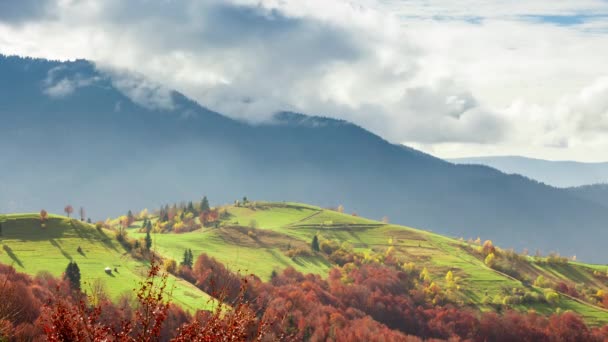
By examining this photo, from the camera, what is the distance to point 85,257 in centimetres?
17062

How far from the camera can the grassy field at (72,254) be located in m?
150

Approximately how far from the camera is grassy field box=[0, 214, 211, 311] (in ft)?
493

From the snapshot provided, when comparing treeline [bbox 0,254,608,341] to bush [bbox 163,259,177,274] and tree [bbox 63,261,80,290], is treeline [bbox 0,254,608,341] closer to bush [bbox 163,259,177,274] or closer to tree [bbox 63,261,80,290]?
bush [bbox 163,259,177,274]

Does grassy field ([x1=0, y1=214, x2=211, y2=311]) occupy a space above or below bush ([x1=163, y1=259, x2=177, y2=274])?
above

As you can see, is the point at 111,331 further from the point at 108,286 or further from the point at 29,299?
the point at 108,286

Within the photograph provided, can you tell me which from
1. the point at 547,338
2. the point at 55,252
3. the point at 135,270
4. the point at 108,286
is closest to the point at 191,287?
the point at 135,270

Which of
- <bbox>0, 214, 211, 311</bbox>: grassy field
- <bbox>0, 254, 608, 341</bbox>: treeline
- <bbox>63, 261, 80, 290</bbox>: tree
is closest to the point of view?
<bbox>0, 254, 608, 341</bbox>: treeline

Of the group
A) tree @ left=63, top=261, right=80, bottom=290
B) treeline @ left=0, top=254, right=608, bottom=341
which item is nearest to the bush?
treeline @ left=0, top=254, right=608, bottom=341

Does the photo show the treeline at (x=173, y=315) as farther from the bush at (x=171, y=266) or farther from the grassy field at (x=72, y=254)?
the grassy field at (x=72, y=254)

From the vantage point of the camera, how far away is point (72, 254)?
17100 cm

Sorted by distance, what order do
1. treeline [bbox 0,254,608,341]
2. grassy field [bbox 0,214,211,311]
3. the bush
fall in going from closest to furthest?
treeline [bbox 0,254,608,341] → grassy field [bbox 0,214,211,311] → the bush

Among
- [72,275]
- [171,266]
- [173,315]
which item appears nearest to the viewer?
[173,315]

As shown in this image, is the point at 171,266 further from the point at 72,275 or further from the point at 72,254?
the point at 72,275

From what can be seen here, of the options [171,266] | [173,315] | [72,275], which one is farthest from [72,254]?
[173,315]
